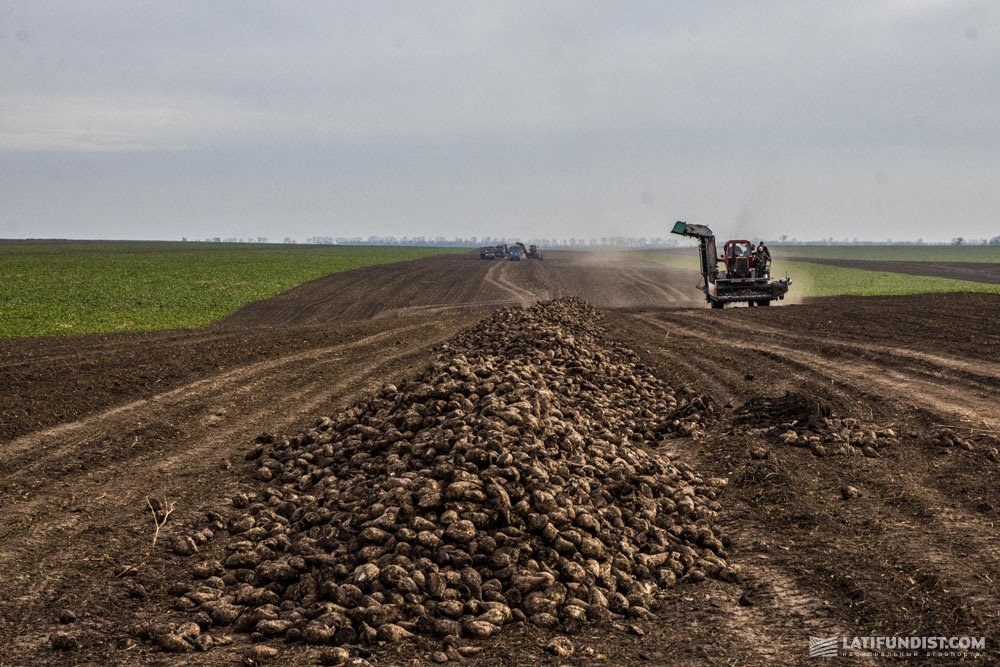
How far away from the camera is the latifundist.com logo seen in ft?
18.0

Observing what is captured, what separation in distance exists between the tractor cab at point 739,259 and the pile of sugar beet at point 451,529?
2322cm

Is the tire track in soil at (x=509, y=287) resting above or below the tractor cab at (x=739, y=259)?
A: below

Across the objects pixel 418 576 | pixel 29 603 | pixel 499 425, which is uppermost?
pixel 499 425

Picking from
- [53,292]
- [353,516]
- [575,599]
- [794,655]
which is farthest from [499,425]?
[53,292]

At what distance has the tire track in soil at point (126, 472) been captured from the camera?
728 centimetres

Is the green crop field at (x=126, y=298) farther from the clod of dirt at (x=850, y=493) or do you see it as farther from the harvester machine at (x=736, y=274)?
the clod of dirt at (x=850, y=493)

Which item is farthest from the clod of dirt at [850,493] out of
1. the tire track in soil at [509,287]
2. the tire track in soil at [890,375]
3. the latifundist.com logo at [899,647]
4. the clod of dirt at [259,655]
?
the tire track in soil at [509,287]

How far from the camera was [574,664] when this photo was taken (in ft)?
18.4

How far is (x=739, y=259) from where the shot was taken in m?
32.1

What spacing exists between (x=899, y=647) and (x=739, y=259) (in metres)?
28.3

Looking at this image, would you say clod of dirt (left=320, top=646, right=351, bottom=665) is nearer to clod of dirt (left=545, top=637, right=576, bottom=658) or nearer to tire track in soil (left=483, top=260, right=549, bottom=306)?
clod of dirt (left=545, top=637, right=576, bottom=658)

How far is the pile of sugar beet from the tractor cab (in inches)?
914

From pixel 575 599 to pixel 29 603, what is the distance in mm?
5293

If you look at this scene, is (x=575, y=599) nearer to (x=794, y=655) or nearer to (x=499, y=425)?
(x=794, y=655)
